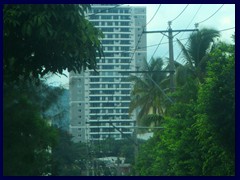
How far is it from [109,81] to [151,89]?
886 centimetres

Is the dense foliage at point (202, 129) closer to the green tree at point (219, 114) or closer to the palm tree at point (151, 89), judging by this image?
the green tree at point (219, 114)

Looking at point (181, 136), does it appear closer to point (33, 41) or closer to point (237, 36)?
point (237, 36)

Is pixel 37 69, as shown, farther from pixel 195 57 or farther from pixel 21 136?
pixel 195 57

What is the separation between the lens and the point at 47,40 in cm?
1053

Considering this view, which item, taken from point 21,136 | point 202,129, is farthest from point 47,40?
point 202,129

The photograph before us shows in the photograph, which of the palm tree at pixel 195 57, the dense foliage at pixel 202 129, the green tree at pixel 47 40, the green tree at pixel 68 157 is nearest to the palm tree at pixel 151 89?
the palm tree at pixel 195 57

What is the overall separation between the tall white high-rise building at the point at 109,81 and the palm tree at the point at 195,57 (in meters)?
6.09

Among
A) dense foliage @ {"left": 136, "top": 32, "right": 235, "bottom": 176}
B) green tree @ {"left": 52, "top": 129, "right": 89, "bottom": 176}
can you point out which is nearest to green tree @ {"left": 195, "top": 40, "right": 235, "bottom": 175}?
dense foliage @ {"left": 136, "top": 32, "right": 235, "bottom": 176}

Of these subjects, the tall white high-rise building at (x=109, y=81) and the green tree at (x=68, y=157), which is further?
the tall white high-rise building at (x=109, y=81)

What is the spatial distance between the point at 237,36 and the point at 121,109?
350cm

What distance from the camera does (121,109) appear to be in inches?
543

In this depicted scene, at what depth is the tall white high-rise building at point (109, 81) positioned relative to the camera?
1248cm

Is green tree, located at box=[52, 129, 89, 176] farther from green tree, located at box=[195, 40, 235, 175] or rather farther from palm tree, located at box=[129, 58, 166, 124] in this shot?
palm tree, located at box=[129, 58, 166, 124]

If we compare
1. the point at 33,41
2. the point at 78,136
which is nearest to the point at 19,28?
the point at 33,41
